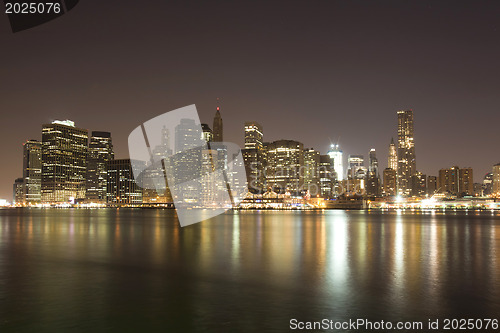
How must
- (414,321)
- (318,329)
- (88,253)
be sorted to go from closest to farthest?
(318,329) < (414,321) < (88,253)

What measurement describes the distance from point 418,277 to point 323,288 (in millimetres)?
7355

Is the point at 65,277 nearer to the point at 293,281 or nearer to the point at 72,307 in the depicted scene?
the point at 72,307

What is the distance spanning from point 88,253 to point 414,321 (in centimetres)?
3150

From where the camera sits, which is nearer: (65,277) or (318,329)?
(318,329)

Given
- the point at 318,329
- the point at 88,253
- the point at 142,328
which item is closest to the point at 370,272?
the point at 318,329

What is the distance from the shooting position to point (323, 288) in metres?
23.5

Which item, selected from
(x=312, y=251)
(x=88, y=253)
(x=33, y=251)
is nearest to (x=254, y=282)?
(x=312, y=251)

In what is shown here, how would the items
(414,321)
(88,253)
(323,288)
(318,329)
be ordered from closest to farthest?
(318,329) → (414,321) → (323,288) → (88,253)

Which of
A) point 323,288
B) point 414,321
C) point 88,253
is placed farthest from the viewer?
point 88,253

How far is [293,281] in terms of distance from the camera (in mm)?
25422

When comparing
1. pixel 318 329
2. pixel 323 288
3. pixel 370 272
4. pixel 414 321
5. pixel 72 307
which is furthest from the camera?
pixel 370 272

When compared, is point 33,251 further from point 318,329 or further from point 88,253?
point 318,329

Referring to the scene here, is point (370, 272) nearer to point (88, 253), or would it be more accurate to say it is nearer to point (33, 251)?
point (88, 253)

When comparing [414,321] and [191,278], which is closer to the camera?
[414,321]
